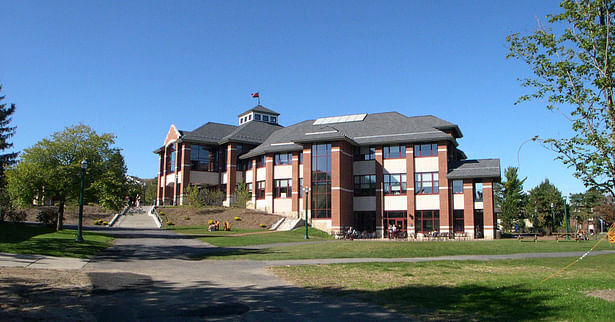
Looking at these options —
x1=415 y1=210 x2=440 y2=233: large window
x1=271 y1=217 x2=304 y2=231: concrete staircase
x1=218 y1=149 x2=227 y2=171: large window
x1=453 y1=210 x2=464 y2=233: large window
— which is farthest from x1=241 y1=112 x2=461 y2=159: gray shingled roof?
x1=271 y1=217 x2=304 y2=231: concrete staircase

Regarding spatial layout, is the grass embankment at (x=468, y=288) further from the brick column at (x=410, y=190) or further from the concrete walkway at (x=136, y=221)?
the concrete walkway at (x=136, y=221)

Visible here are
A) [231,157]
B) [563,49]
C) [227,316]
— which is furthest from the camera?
[231,157]

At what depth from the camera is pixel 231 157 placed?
198ft

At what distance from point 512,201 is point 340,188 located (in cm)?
3411

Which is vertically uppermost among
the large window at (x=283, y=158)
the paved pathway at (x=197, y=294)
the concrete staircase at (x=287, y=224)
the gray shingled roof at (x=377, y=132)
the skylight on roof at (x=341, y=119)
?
the skylight on roof at (x=341, y=119)

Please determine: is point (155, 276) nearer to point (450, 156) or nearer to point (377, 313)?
point (377, 313)

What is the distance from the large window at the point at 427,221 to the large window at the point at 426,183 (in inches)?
85.2

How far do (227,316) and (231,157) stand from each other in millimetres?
52831

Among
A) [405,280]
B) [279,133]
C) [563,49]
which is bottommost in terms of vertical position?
[405,280]

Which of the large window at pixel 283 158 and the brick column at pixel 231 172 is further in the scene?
the brick column at pixel 231 172

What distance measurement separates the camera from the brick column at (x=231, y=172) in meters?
60.0

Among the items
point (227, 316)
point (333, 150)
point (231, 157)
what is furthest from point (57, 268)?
point (231, 157)

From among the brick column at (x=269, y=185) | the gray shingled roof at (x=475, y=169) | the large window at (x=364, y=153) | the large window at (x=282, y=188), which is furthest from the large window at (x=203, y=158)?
the gray shingled roof at (x=475, y=169)

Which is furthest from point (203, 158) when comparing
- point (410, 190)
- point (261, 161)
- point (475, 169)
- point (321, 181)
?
point (475, 169)
